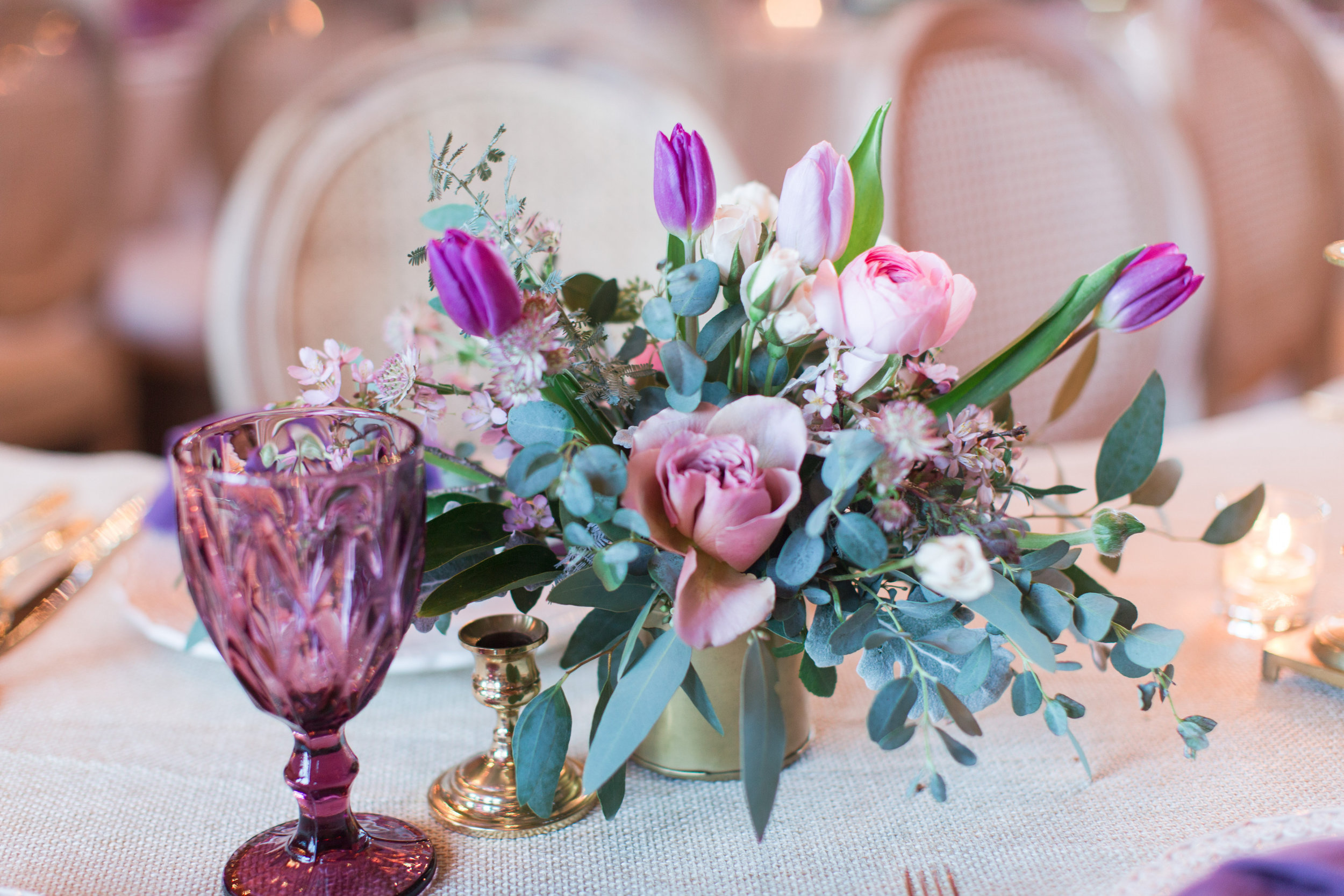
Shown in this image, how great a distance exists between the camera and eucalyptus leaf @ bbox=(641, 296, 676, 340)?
403mm

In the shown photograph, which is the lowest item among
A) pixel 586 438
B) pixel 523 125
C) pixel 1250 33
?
pixel 586 438

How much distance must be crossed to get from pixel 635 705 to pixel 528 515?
8 centimetres

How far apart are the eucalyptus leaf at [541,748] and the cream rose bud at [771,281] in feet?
0.53

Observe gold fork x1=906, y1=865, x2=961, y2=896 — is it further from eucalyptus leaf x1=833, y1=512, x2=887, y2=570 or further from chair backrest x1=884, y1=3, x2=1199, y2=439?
chair backrest x1=884, y1=3, x2=1199, y2=439

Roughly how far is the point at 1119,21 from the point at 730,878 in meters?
3.12

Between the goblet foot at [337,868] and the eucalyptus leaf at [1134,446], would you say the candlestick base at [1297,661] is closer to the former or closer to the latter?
the eucalyptus leaf at [1134,446]

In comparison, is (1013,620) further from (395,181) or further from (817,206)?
(395,181)

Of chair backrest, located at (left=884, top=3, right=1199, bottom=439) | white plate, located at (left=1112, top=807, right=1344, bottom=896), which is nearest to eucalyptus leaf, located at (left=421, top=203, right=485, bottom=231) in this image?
white plate, located at (left=1112, top=807, right=1344, bottom=896)

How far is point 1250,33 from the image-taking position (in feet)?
5.18

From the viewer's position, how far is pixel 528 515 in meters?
0.42

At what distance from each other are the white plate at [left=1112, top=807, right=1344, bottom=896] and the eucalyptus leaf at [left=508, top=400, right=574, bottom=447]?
9.8 inches

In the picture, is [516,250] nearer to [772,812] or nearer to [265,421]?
[265,421]

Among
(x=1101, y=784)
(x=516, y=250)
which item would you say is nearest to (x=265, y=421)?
(x=516, y=250)

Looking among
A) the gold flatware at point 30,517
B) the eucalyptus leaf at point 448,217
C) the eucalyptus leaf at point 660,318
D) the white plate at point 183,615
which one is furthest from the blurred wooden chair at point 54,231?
the eucalyptus leaf at point 660,318
